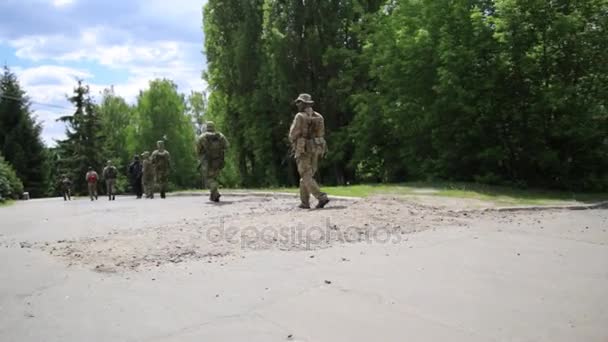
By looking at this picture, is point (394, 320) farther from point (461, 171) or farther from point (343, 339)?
point (461, 171)

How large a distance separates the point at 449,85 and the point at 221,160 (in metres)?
9.09

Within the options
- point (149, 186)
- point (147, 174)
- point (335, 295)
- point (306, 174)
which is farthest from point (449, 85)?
point (335, 295)

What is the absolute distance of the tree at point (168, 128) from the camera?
62191mm

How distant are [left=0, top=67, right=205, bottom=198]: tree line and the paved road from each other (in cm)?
3575

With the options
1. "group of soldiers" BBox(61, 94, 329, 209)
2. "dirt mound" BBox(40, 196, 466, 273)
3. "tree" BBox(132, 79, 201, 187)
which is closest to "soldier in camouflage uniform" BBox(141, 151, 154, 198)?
"group of soldiers" BBox(61, 94, 329, 209)

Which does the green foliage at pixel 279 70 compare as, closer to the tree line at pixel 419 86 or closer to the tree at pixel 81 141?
the tree line at pixel 419 86

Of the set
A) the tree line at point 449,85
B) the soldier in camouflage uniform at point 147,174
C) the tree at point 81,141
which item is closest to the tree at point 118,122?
the tree at point 81,141

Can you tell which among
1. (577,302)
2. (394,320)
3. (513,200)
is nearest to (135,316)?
(394,320)

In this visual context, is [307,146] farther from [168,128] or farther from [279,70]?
[168,128]

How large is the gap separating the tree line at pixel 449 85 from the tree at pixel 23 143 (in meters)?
28.2

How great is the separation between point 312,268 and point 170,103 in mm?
60870

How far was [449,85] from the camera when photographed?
1967cm

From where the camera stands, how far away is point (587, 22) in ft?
60.1

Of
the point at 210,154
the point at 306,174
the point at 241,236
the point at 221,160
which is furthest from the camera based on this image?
the point at 221,160
